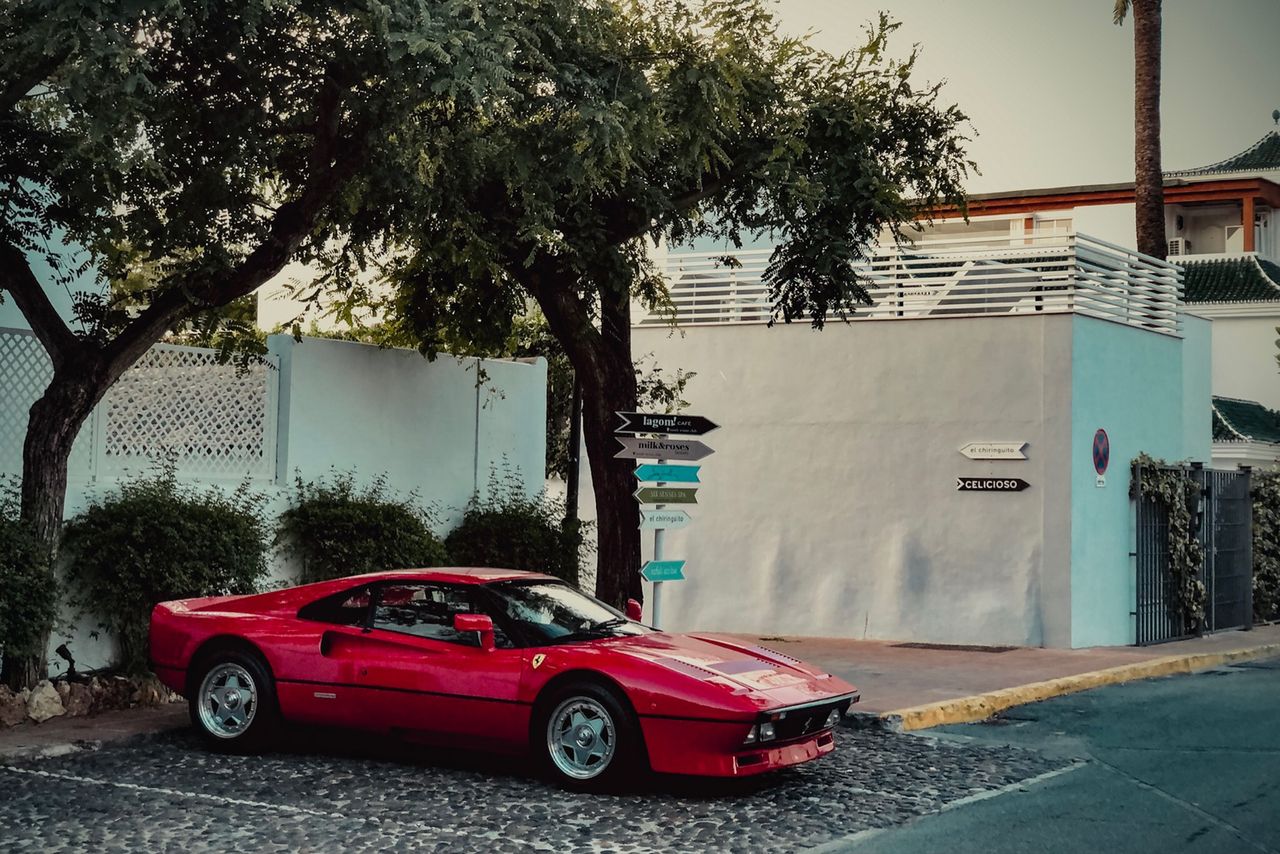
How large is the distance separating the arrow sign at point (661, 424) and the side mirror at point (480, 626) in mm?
3714

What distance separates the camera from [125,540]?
38.4 feet

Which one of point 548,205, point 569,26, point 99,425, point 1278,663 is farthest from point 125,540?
point 1278,663

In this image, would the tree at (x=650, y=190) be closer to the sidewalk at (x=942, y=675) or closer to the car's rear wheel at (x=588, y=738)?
the sidewalk at (x=942, y=675)

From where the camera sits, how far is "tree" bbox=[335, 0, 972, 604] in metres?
12.6

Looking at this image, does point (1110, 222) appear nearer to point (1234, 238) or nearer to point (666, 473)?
point (1234, 238)

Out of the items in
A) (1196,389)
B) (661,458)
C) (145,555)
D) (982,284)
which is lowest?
(145,555)

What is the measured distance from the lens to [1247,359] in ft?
127

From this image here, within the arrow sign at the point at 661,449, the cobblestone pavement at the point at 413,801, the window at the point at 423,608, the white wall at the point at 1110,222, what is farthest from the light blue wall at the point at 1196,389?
the white wall at the point at 1110,222

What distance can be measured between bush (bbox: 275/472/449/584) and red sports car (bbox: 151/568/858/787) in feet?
10.3

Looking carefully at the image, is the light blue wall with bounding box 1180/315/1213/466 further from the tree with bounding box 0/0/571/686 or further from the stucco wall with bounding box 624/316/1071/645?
the tree with bounding box 0/0/571/686

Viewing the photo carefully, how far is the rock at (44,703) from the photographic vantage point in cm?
1086

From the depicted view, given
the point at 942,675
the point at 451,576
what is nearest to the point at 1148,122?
the point at 942,675

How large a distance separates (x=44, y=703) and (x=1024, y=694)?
28.1 feet

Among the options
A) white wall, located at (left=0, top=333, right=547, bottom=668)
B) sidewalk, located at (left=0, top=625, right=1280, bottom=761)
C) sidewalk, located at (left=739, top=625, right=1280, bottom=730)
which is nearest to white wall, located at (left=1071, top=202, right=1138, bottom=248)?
sidewalk, located at (left=0, top=625, right=1280, bottom=761)
